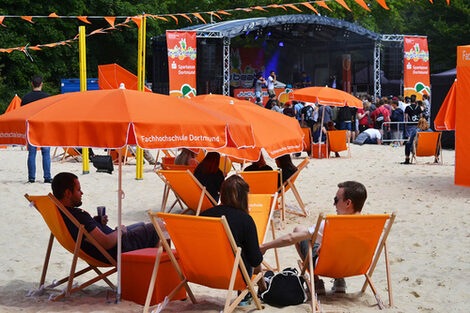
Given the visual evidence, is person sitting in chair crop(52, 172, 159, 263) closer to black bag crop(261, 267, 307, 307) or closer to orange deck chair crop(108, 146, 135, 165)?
black bag crop(261, 267, 307, 307)

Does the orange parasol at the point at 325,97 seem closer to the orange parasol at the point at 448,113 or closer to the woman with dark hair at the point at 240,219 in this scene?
the orange parasol at the point at 448,113

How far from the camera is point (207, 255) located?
4172mm

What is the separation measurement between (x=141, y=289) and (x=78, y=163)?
10.0 m

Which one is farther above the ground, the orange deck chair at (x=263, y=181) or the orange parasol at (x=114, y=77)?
the orange parasol at (x=114, y=77)

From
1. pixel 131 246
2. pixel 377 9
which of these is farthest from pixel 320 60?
pixel 131 246

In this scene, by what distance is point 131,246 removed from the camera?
16.1 feet

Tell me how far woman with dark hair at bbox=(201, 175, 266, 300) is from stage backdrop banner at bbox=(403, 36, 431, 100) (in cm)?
2002

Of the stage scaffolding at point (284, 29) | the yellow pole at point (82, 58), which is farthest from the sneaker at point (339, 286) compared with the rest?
the stage scaffolding at point (284, 29)

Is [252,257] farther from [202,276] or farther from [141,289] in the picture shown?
[141,289]

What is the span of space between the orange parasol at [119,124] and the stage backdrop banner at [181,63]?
16.5 meters

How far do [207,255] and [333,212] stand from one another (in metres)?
4.68

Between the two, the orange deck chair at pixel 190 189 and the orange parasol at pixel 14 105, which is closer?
the orange deck chair at pixel 190 189

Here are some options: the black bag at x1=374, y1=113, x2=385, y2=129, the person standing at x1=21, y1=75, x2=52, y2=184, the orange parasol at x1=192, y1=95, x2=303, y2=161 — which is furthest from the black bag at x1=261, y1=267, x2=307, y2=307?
the black bag at x1=374, y1=113, x2=385, y2=129

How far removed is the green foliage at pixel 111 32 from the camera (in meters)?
29.2
